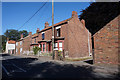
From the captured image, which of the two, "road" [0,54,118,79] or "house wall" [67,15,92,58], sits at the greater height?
"house wall" [67,15,92,58]

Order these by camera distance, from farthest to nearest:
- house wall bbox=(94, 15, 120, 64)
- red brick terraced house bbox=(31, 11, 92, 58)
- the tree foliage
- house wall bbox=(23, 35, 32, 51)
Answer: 1. house wall bbox=(23, 35, 32, 51)
2. the tree foliage
3. red brick terraced house bbox=(31, 11, 92, 58)
4. house wall bbox=(94, 15, 120, 64)

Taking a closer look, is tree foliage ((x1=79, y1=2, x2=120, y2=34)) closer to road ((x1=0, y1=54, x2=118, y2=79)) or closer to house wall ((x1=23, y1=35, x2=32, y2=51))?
road ((x1=0, y1=54, x2=118, y2=79))

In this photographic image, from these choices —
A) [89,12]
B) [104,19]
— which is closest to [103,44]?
[104,19]

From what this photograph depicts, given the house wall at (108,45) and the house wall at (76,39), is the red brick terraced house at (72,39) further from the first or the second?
the house wall at (108,45)

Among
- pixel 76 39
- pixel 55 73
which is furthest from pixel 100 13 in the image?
pixel 55 73

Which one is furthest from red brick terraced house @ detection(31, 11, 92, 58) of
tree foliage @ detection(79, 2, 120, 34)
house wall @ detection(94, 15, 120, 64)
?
house wall @ detection(94, 15, 120, 64)

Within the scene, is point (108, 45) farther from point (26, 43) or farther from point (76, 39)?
point (26, 43)

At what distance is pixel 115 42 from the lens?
31.7 ft

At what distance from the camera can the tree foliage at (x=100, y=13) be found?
22.4 metres

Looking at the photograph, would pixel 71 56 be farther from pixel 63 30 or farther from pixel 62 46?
pixel 63 30

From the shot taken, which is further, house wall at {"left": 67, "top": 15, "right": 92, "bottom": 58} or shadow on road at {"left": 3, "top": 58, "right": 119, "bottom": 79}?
house wall at {"left": 67, "top": 15, "right": 92, "bottom": 58}

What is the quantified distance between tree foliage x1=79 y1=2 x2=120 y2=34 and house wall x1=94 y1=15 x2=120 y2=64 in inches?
546

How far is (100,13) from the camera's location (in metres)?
25.0

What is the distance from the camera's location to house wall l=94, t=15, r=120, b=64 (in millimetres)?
9596
